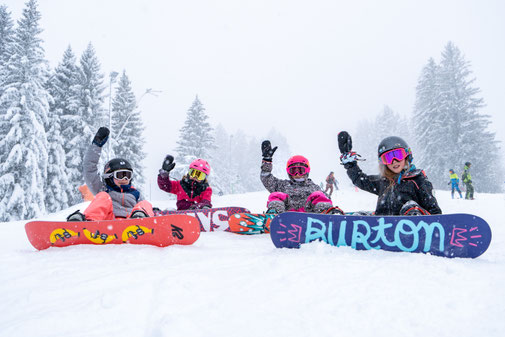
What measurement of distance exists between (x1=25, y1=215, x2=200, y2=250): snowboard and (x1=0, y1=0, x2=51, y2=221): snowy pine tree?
15.9 metres

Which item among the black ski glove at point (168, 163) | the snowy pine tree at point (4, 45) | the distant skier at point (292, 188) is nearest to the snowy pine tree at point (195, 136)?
the snowy pine tree at point (4, 45)

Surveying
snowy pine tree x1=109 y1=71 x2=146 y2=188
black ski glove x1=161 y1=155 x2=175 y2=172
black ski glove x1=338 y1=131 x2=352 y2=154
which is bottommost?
black ski glove x1=161 y1=155 x2=175 y2=172

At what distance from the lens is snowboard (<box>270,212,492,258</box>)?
2.62 m

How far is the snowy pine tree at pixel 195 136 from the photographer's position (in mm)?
27609

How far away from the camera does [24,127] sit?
16.6 metres

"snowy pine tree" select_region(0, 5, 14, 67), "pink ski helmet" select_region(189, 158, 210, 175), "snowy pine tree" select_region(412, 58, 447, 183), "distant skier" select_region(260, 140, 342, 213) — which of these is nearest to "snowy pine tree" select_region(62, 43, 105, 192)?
"snowy pine tree" select_region(0, 5, 14, 67)

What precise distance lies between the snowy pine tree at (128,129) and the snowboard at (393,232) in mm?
22884

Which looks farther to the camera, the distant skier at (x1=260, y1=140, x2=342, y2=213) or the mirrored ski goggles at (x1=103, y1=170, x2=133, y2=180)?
the distant skier at (x1=260, y1=140, x2=342, y2=213)

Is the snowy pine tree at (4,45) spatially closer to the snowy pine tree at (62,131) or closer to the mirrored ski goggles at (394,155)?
the snowy pine tree at (62,131)

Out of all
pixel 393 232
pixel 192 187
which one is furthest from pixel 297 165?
pixel 393 232

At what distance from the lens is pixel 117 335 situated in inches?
58.2

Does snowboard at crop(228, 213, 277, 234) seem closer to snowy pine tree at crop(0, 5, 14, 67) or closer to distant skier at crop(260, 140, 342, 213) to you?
distant skier at crop(260, 140, 342, 213)

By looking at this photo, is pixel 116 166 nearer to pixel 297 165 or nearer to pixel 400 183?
pixel 297 165

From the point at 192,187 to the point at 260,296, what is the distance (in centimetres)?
507
